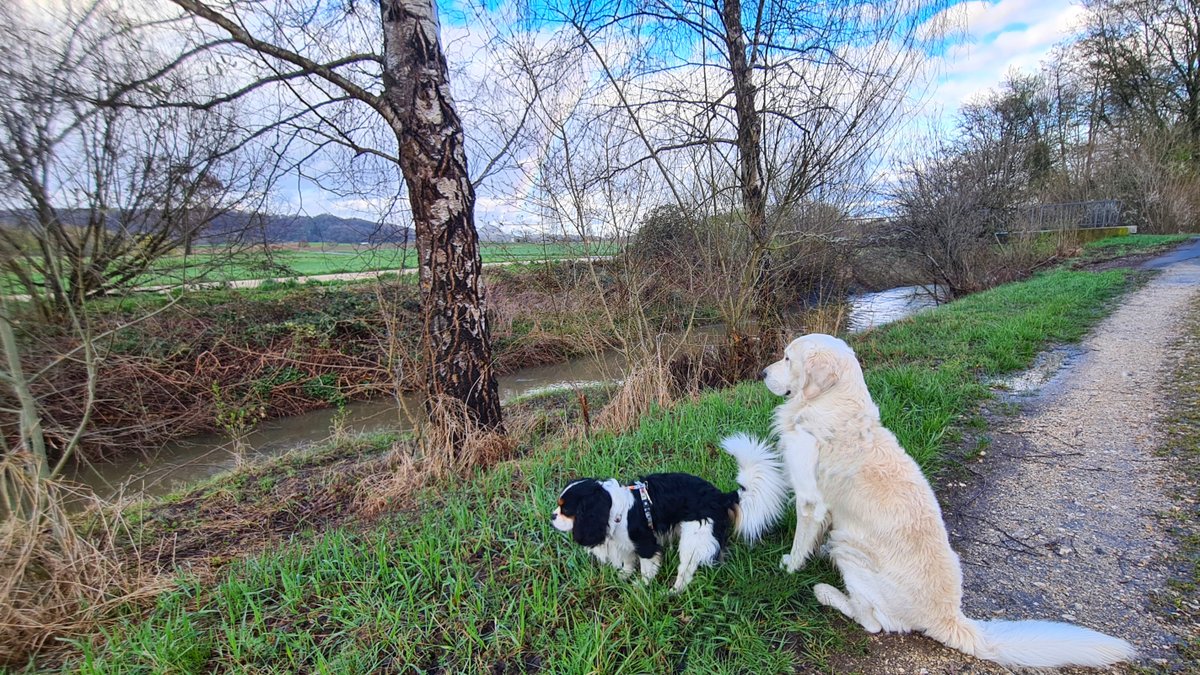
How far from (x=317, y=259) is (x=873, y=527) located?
657 cm

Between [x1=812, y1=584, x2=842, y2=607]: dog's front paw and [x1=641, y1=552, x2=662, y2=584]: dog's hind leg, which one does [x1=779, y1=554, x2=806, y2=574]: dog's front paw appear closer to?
[x1=812, y1=584, x2=842, y2=607]: dog's front paw

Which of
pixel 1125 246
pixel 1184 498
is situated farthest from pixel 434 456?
pixel 1125 246

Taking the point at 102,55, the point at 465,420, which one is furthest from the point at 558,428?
the point at 102,55

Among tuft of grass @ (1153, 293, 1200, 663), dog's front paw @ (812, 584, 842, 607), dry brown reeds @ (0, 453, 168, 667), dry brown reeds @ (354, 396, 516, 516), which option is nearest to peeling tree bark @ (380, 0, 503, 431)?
dry brown reeds @ (354, 396, 516, 516)

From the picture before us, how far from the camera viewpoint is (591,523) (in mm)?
2428

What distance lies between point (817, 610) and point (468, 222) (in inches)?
154

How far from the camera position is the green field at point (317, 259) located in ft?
17.8

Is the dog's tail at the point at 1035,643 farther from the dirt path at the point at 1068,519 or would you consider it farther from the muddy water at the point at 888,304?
the muddy water at the point at 888,304

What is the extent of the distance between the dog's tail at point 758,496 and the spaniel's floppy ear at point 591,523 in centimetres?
75

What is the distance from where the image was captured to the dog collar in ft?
8.38

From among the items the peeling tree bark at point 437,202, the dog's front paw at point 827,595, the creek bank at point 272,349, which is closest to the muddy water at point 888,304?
the creek bank at point 272,349

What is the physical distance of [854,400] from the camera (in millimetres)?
2572

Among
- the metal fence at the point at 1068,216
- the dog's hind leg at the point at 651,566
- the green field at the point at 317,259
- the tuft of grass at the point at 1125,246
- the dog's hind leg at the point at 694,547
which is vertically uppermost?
the metal fence at the point at 1068,216

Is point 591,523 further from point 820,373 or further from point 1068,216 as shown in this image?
point 1068,216
